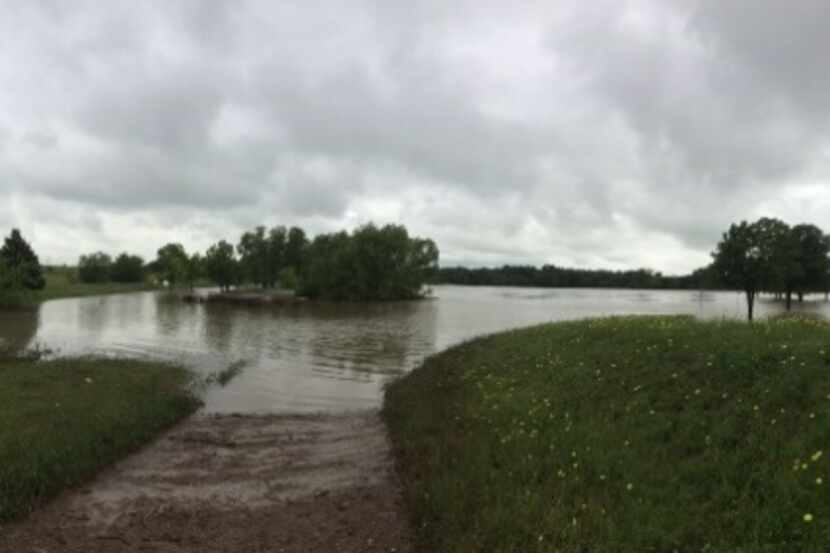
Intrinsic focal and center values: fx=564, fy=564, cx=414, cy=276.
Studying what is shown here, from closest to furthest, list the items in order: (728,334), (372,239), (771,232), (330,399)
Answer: (728,334)
(330,399)
(771,232)
(372,239)

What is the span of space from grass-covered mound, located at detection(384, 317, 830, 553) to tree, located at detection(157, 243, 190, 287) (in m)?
→ 125

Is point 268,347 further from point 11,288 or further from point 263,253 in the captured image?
point 263,253

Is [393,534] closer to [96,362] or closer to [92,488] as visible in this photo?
[92,488]

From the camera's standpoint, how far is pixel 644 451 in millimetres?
7445

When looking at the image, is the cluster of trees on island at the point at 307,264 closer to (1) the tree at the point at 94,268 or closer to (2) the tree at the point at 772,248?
(1) the tree at the point at 94,268

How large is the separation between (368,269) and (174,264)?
5168 cm

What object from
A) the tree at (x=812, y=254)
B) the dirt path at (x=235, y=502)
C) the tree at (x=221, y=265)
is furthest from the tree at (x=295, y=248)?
the dirt path at (x=235, y=502)

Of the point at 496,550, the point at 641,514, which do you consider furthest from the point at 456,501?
the point at 641,514

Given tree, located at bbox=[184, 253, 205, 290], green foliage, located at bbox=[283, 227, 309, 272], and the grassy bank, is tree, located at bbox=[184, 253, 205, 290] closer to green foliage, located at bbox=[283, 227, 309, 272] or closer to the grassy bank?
green foliage, located at bbox=[283, 227, 309, 272]

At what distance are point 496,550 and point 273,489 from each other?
447 centimetres

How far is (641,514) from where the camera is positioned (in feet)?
19.5

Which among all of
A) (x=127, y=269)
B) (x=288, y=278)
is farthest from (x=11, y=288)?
(x=127, y=269)

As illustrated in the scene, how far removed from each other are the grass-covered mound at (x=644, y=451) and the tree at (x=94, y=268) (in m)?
149

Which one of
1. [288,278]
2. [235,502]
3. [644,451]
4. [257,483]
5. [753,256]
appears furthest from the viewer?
[288,278]
